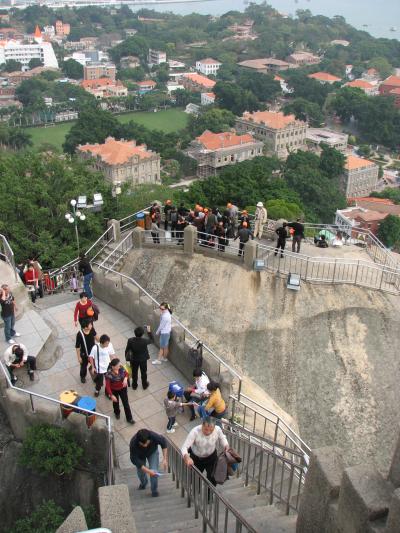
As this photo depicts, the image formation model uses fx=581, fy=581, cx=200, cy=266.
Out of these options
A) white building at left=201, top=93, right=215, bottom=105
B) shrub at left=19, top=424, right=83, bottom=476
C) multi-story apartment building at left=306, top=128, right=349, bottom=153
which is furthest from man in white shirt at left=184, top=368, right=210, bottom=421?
white building at left=201, top=93, right=215, bottom=105

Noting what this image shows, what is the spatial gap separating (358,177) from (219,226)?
73.3 meters

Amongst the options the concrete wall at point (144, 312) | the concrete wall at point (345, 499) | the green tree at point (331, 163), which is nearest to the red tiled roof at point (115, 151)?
the green tree at point (331, 163)

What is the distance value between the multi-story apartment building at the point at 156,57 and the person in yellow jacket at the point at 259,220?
155m

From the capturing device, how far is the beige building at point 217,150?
90.1 m

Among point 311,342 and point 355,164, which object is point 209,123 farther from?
point 311,342

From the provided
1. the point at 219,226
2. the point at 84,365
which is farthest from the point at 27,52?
the point at 84,365

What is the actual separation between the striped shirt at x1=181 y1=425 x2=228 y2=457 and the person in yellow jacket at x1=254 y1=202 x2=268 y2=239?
10877mm

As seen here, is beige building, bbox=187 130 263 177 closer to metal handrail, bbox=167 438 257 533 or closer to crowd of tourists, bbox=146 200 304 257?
crowd of tourists, bbox=146 200 304 257

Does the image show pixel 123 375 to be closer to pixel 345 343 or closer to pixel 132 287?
pixel 132 287

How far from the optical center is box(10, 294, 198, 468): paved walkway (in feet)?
34.3

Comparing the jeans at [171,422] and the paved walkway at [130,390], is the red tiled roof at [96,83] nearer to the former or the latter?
the paved walkway at [130,390]

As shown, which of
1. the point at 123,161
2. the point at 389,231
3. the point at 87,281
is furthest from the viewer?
the point at 123,161

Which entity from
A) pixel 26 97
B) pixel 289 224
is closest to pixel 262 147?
pixel 26 97

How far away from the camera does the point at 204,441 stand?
299 inches
